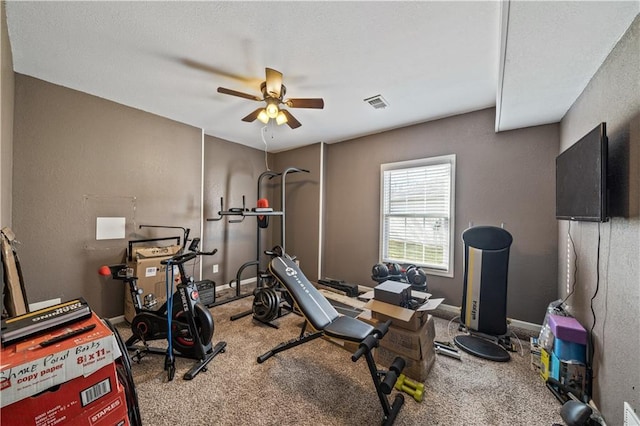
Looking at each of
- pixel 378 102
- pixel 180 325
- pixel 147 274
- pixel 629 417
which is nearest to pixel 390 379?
pixel 629 417

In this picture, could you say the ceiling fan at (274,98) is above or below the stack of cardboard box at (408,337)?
above

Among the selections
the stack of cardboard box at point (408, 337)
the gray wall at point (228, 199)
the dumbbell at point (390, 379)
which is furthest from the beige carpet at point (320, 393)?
the gray wall at point (228, 199)

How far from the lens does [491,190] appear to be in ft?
9.85

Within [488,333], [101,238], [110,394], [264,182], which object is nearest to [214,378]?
[110,394]

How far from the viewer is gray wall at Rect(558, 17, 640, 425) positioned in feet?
4.33

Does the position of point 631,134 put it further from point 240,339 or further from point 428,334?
point 240,339

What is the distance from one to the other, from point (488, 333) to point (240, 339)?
2598 millimetres

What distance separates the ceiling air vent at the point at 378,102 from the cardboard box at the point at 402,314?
2.26 meters

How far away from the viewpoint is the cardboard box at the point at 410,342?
6.34 feet

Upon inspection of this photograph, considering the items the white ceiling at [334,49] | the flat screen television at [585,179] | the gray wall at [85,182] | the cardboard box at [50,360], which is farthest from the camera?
the gray wall at [85,182]

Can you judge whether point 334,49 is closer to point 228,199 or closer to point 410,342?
point 410,342

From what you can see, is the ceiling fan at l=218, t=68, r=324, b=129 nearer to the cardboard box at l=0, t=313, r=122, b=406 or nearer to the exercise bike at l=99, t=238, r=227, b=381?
the exercise bike at l=99, t=238, r=227, b=381

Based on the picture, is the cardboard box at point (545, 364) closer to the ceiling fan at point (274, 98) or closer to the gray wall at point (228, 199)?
the ceiling fan at point (274, 98)

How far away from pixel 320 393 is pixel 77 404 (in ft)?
4.77
